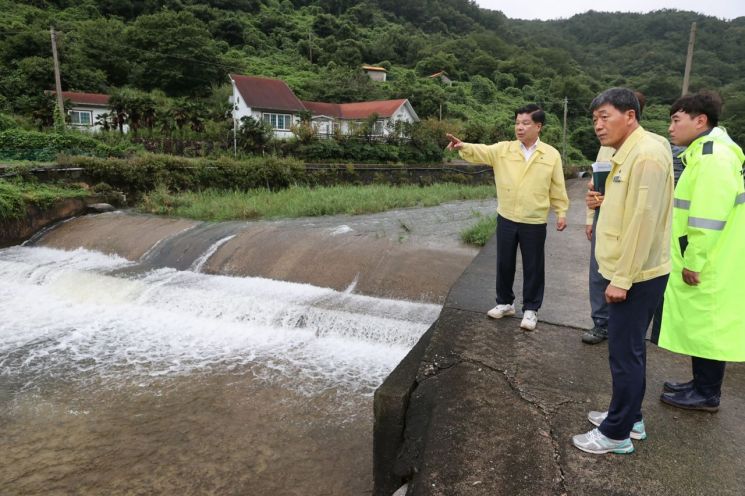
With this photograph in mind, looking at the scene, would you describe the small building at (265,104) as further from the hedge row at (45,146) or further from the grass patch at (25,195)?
the grass patch at (25,195)

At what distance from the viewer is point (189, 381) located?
5008 millimetres

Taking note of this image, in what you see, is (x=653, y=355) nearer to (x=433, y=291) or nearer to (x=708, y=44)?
(x=433, y=291)

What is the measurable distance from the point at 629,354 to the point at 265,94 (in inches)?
1273

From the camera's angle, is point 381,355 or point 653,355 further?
point 381,355

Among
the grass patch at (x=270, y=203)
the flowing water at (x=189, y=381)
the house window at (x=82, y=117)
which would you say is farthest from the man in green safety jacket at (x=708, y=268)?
the house window at (x=82, y=117)

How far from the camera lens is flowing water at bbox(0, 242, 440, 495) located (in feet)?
12.0

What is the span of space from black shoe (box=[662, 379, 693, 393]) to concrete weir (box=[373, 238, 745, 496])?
58mm

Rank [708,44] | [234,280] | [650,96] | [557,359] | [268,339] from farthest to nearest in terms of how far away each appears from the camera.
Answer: [708,44], [650,96], [234,280], [268,339], [557,359]

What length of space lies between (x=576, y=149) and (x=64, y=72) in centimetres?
4012

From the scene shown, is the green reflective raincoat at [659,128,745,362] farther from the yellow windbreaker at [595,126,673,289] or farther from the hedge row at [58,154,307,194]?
the hedge row at [58,154,307,194]

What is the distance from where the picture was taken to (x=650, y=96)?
4972cm

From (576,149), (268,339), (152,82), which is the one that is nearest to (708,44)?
(576,149)

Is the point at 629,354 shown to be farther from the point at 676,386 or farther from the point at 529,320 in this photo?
the point at 529,320

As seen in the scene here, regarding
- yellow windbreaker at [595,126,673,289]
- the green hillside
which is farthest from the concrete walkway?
the green hillside
